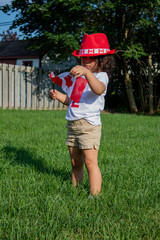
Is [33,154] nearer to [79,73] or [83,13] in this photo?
[79,73]

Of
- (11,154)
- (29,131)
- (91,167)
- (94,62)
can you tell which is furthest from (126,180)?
(29,131)

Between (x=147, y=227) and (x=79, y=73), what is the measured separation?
48.0 inches

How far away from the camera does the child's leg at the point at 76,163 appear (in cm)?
275

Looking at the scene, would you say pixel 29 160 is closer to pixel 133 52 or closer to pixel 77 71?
pixel 77 71

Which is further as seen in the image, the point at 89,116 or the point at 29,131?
the point at 29,131

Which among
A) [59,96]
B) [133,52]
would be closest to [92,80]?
[59,96]

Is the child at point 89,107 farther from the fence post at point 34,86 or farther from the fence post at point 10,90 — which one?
the fence post at point 34,86

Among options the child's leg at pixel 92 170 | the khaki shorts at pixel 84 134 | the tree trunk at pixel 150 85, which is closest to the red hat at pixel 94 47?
the khaki shorts at pixel 84 134

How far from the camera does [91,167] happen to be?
261cm

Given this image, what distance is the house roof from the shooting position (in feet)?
87.9

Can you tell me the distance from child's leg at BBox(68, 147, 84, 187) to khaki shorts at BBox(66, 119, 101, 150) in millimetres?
92

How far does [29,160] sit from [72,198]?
4.91 ft

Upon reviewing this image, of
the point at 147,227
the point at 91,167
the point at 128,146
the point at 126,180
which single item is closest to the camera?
the point at 147,227

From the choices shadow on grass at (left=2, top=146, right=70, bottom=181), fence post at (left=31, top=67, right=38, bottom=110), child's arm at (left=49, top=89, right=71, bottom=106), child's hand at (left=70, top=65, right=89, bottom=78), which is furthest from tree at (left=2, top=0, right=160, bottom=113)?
child's hand at (left=70, top=65, right=89, bottom=78)
